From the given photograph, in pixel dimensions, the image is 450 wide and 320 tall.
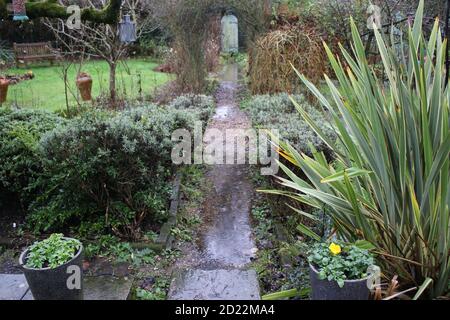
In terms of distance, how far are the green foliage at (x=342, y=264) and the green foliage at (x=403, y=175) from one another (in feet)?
0.70

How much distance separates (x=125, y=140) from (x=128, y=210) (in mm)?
658

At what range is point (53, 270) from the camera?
250cm

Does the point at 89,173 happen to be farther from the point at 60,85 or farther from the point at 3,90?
the point at 60,85

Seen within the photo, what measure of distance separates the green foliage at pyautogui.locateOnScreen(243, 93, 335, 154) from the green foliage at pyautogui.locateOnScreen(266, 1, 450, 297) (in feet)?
2.01

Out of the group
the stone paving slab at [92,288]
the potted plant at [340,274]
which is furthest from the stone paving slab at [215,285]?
Answer: the potted plant at [340,274]

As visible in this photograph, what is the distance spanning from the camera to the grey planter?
85.0 inches

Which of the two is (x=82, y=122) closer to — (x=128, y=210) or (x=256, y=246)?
(x=128, y=210)

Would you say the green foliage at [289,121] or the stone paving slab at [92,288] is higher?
the green foliage at [289,121]

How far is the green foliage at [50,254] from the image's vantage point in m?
2.55

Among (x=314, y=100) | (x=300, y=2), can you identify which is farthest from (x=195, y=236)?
(x=300, y=2)

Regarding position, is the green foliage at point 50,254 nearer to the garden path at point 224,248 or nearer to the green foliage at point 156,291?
the green foliage at point 156,291

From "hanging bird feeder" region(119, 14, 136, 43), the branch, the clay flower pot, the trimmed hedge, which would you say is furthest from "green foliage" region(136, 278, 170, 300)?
the clay flower pot

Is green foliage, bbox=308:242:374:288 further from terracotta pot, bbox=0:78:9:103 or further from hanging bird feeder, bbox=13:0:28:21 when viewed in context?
terracotta pot, bbox=0:78:9:103
